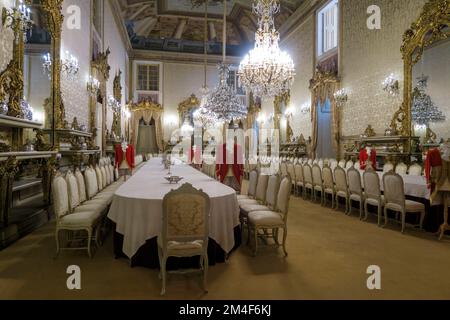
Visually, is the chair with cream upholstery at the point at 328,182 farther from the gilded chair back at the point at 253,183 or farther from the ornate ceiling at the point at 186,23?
the ornate ceiling at the point at 186,23

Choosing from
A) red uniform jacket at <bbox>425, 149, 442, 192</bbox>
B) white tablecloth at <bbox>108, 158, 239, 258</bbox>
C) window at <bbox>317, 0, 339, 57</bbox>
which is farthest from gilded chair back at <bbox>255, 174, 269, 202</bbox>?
window at <bbox>317, 0, 339, 57</bbox>

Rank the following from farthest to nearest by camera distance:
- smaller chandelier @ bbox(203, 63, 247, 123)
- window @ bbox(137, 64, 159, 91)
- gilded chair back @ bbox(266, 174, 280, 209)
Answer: window @ bbox(137, 64, 159, 91) < smaller chandelier @ bbox(203, 63, 247, 123) < gilded chair back @ bbox(266, 174, 280, 209)

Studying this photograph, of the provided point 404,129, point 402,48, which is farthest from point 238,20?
point 404,129

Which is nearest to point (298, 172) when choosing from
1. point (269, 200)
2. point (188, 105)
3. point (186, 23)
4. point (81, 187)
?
point (269, 200)

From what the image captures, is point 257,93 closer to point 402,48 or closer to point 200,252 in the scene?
point 402,48

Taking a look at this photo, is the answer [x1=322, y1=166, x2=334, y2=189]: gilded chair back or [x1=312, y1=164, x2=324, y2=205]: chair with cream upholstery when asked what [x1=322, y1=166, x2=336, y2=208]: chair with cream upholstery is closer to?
[x1=322, y1=166, x2=334, y2=189]: gilded chair back

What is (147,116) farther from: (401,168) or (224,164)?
(401,168)

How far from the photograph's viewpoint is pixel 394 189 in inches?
192

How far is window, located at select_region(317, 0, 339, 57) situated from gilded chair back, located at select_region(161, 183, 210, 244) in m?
10.1

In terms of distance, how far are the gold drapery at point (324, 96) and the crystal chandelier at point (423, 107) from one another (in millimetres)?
3161

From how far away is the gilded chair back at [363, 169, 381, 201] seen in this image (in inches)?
207

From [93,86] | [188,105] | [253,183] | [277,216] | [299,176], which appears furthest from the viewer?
[188,105]

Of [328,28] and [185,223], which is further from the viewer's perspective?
[328,28]

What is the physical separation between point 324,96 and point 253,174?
709 cm
